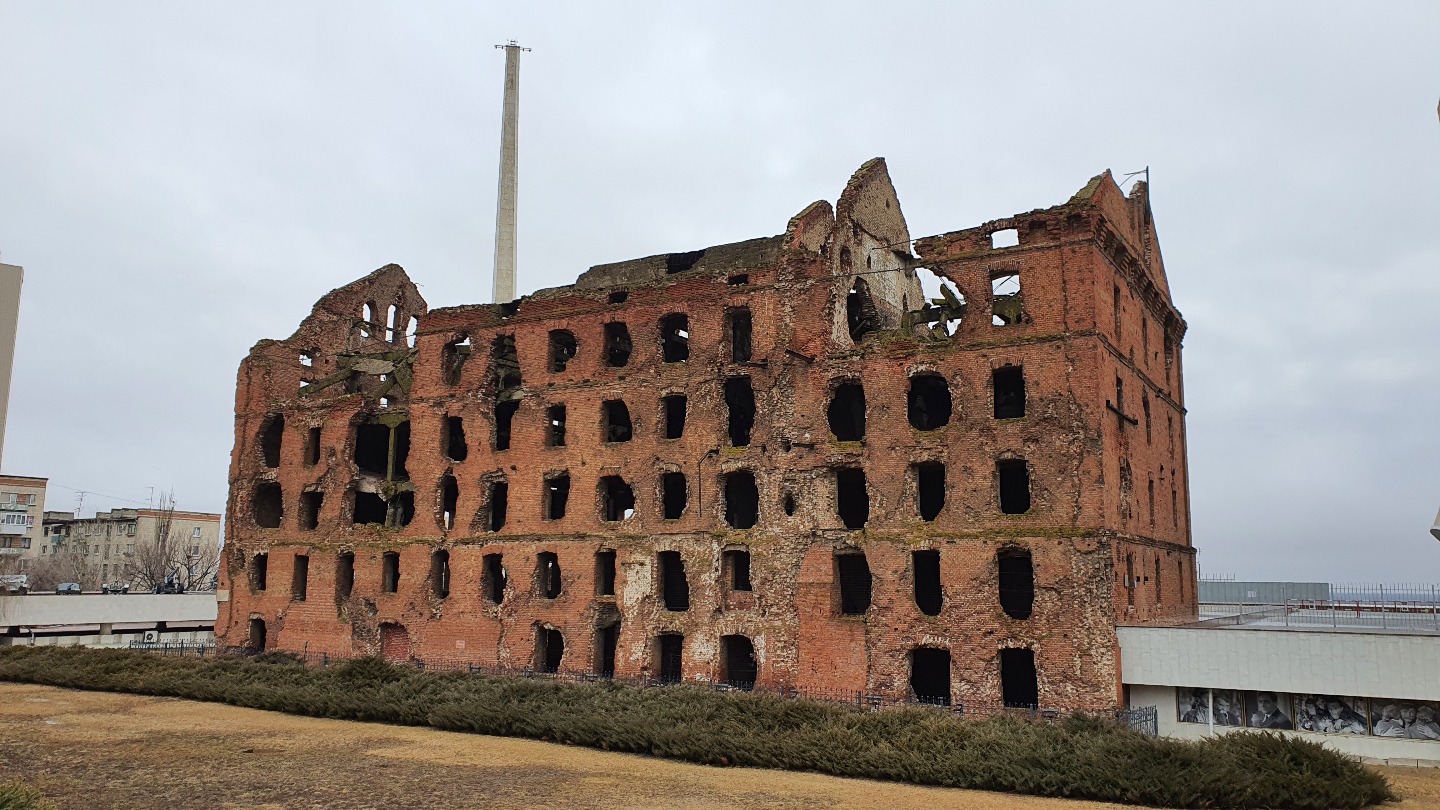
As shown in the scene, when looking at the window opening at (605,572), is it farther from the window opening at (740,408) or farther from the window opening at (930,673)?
the window opening at (930,673)

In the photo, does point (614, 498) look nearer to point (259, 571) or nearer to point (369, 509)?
point (369, 509)

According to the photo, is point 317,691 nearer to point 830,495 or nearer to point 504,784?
point 504,784

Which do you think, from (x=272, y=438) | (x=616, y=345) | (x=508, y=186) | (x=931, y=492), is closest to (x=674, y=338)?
(x=616, y=345)

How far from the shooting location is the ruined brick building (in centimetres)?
2427

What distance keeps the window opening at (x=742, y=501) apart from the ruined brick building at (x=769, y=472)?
0.09 m

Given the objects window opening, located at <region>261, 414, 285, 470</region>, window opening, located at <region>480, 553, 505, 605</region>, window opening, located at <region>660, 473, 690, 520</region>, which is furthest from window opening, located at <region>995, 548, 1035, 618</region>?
window opening, located at <region>261, 414, 285, 470</region>

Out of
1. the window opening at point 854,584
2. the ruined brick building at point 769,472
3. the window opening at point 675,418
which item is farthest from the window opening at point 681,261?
the window opening at point 854,584

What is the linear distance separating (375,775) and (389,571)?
16.5 meters

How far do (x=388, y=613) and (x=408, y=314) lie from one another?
13.4 meters

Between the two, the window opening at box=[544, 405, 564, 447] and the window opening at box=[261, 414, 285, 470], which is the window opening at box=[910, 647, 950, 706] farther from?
the window opening at box=[261, 414, 285, 470]

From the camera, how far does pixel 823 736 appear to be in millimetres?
19453

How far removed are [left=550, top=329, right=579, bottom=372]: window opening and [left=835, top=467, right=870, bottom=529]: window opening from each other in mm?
9015

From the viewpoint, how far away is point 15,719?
23.4 meters

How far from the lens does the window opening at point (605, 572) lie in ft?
97.1
